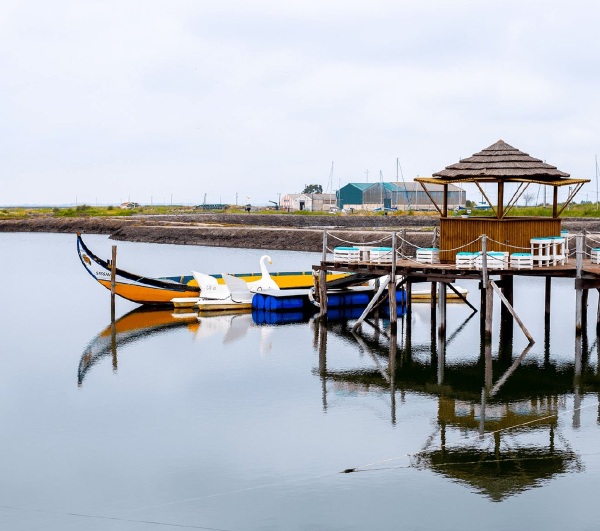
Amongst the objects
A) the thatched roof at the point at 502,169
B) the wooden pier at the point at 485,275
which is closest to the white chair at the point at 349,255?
the wooden pier at the point at 485,275

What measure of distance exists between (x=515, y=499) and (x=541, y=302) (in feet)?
103

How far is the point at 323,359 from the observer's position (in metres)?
30.6

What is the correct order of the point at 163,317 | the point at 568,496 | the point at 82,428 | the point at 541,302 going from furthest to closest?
1. the point at 541,302
2. the point at 163,317
3. the point at 82,428
4. the point at 568,496

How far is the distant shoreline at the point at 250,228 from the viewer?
8569 cm

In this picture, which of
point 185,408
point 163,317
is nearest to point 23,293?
point 163,317

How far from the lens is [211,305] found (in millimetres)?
41719

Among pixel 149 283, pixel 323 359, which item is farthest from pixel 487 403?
pixel 149 283

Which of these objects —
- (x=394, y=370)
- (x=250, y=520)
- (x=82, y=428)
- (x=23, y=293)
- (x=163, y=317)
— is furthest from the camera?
(x=23, y=293)

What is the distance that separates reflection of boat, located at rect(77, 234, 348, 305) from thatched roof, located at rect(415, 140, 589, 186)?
12.3 meters

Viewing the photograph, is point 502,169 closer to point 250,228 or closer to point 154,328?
point 154,328

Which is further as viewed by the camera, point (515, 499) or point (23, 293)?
point (23, 293)

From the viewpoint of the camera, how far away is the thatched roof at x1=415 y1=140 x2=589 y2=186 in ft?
102

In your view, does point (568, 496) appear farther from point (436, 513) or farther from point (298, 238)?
point (298, 238)

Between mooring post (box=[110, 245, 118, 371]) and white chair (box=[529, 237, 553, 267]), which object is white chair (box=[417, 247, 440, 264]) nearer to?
white chair (box=[529, 237, 553, 267])
